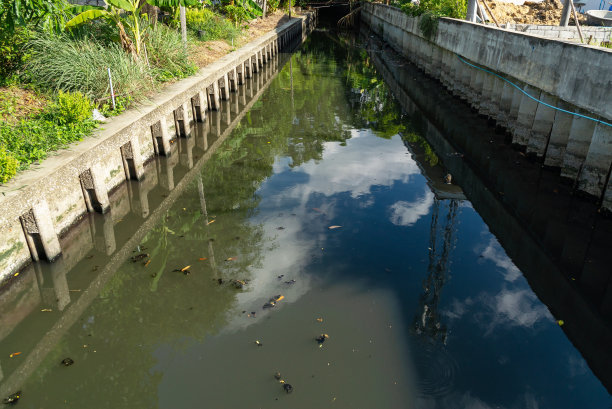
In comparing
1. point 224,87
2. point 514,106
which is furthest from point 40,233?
point 224,87

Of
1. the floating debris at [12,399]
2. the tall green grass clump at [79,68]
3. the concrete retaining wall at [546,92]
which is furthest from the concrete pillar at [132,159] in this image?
the concrete retaining wall at [546,92]

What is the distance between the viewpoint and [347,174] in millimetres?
12039

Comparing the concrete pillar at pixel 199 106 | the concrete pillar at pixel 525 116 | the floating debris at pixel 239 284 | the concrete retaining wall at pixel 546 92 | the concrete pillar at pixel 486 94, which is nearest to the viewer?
the floating debris at pixel 239 284

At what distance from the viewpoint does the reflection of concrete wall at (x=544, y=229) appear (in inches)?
275

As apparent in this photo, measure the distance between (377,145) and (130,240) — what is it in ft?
28.2

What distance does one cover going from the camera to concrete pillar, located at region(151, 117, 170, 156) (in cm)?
1192

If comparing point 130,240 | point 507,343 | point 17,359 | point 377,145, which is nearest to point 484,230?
point 507,343

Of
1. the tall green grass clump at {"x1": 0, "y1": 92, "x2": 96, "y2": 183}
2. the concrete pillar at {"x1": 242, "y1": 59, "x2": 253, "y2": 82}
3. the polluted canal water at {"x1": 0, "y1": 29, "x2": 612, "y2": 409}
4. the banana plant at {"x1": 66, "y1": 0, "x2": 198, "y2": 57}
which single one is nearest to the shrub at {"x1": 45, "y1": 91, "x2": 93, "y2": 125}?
the tall green grass clump at {"x1": 0, "y1": 92, "x2": 96, "y2": 183}

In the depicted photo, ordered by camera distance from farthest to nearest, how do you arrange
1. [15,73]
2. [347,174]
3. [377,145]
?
[377,145] < [347,174] < [15,73]

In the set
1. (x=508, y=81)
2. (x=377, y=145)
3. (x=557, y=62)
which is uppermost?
(x=557, y=62)

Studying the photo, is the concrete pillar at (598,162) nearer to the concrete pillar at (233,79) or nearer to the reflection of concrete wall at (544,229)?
the reflection of concrete wall at (544,229)

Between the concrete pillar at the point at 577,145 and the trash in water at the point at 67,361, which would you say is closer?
the trash in water at the point at 67,361

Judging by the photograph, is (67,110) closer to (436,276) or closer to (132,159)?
(132,159)

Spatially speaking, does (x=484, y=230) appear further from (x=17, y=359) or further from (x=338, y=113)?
(x=338, y=113)
